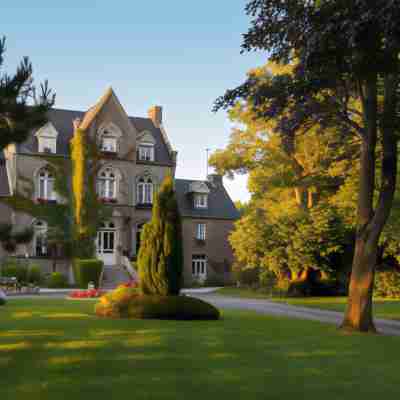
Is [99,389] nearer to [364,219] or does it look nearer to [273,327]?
[273,327]

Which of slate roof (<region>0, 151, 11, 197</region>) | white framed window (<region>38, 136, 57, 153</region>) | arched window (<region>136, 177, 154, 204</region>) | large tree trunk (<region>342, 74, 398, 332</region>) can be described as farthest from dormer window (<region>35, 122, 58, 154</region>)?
large tree trunk (<region>342, 74, 398, 332</region>)

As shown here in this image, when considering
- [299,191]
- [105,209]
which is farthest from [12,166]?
[299,191]

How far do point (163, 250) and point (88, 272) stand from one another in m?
23.3

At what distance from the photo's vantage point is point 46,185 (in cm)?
4416

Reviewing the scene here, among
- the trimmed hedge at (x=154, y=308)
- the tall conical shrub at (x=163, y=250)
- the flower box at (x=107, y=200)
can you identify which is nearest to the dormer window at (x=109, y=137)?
the flower box at (x=107, y=200)

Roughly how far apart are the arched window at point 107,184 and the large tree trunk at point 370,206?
3107cm

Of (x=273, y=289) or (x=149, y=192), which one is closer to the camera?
(x=273, y=289)

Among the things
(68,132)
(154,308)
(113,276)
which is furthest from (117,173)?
(154,308)

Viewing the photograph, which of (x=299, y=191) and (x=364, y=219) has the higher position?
(x=299, y=191)

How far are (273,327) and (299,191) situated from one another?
80.0 feet

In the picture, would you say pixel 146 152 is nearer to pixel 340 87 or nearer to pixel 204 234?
pixel 204 234

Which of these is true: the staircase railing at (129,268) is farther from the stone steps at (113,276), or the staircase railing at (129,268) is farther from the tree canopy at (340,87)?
the tree canopy at (340,87)

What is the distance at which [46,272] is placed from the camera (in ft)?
140

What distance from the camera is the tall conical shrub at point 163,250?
18141mm
